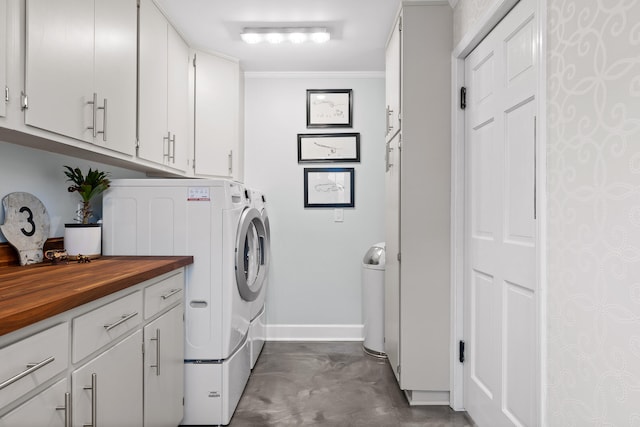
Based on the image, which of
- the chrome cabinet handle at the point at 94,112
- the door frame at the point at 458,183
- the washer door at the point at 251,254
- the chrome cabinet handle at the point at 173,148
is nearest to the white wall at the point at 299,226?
the washer door at the point at 251,254

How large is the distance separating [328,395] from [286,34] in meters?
2.36

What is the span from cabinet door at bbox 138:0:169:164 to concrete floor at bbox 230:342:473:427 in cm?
155

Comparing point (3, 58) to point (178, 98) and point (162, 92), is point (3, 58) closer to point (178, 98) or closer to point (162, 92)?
A: point (162, 92)

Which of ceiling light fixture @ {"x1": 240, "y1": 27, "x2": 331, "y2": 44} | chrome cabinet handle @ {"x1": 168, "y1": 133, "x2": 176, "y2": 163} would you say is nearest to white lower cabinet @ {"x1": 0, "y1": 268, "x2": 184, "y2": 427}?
chrome cabinet handle @ {"x1": 168, "y1": 133, "x2": 176, "y2": 163}

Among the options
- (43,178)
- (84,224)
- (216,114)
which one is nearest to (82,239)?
(84,224)

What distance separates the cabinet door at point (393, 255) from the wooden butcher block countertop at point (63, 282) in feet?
3.86

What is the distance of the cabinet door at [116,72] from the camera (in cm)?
171

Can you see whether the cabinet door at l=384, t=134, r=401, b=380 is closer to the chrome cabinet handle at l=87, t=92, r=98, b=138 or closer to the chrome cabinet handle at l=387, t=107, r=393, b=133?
the chrome cabinet handle at l=387, t=107, r=393, b=133

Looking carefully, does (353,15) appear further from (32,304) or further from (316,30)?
(32,304)

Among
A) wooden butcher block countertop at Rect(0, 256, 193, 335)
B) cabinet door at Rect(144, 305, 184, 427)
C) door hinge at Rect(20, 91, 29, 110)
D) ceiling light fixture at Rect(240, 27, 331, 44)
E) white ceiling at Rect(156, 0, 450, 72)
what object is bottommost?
cabinet door at Rect(144, 305, 184, 427)

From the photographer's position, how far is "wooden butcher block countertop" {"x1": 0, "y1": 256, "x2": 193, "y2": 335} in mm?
916

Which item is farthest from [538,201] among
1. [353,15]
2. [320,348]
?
[320,348]

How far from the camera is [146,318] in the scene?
5.19 feet

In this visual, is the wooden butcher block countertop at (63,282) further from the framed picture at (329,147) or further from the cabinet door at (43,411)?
the framed picture at (329,147)
